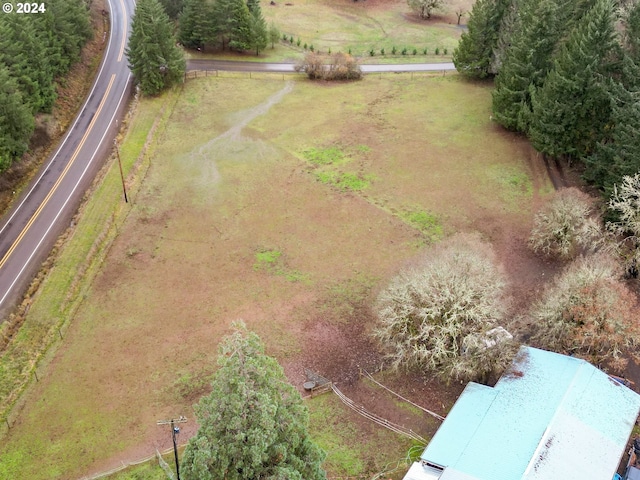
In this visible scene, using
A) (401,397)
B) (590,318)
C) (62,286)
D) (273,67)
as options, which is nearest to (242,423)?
(401,397)

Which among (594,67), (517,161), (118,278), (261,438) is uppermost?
(594,67)

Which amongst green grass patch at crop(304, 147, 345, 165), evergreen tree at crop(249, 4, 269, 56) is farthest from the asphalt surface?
green grass patch at crop(304, 147, 345, 165)

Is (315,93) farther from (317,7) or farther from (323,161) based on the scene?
(317,7)

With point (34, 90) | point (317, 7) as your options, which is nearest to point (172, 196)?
point (34, 90)

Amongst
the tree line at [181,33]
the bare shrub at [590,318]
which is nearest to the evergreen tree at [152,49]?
the tree line at [181,33]

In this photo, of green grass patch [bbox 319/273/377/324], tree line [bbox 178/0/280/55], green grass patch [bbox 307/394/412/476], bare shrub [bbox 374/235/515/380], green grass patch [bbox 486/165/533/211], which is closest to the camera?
green grass patch [bbox 307/394/412/476]

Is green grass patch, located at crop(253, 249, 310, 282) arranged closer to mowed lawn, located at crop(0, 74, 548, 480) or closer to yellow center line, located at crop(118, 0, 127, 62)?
mowed lawn, located at crop(0, 74, 548, 480)

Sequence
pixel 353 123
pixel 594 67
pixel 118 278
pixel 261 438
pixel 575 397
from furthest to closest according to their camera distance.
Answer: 1. pixel 353 123
2. pixel 594 67
3. pixel 118 278
4. pixel 575 397
5. pixel 261 438
